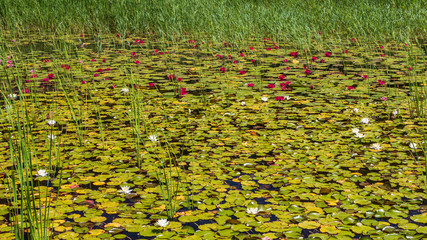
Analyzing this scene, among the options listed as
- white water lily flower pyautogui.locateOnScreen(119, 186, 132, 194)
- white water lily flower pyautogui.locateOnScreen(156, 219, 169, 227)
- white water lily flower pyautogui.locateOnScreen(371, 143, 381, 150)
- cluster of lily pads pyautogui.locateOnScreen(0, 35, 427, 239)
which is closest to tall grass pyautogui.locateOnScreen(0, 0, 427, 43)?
cluster of lily pads pyautogui.locateOnScreen(0, 35, 427, 239)

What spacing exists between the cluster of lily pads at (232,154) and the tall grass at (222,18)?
1437mm

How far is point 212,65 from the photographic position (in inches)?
228

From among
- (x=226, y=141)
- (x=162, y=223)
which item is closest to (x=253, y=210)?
(x=162, y=223)

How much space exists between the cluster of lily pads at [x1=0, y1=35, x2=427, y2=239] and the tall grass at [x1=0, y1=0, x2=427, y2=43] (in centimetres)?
144

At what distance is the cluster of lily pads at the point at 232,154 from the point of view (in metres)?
2.34

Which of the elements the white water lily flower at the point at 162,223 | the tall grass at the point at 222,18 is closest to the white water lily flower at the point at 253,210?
the white water lily flower at the point at 162,223

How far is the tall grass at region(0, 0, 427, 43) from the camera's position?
6922 millimetres

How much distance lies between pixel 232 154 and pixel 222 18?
14.8ft

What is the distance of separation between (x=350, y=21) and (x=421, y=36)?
110 cm

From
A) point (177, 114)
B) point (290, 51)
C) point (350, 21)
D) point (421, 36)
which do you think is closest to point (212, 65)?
point (290, 51)

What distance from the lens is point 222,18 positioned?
287 inches

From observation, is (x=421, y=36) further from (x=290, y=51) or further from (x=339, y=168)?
(x=339, y=168)

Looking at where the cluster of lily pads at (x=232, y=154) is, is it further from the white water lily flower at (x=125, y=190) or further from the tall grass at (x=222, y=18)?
the tall grass at (x=222, y=18)

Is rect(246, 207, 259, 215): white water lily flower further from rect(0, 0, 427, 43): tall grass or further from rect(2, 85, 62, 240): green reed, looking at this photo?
rect(0, 0, 427, 43): tall grass
